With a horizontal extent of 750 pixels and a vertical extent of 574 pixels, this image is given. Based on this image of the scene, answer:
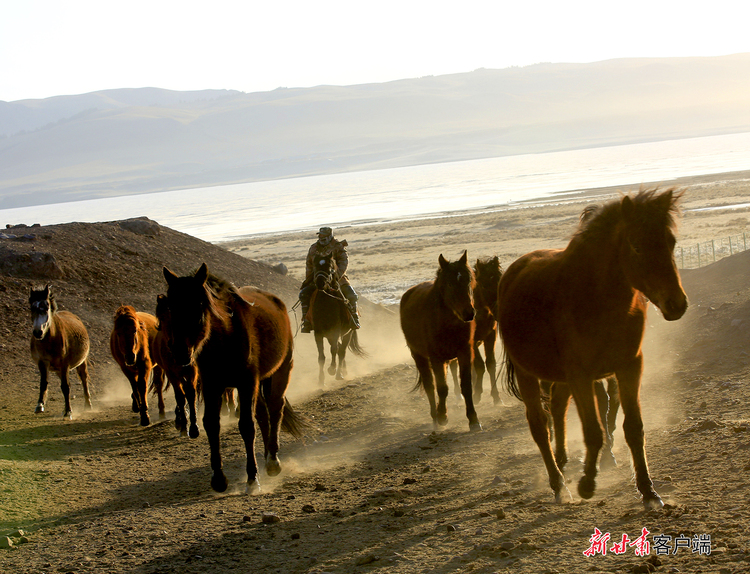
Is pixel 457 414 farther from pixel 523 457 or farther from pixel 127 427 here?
pixel 127 427

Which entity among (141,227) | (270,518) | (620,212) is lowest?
(270,518)

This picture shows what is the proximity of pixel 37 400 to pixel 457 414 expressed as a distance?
910 cm

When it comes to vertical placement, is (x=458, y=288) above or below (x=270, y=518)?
above

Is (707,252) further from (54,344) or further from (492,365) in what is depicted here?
(54,344)

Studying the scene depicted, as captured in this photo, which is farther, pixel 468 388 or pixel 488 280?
pixel 488 280

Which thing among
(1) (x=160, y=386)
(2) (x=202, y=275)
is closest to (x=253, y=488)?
(2) (x=202, y=275)

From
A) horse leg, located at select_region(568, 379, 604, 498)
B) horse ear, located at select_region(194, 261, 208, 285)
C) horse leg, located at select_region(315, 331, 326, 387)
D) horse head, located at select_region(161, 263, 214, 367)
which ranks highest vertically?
horse ear, located at select_region(194, 261, 208, 285)

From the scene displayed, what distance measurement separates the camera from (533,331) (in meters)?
6.32

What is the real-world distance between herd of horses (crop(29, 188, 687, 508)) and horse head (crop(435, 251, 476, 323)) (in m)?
0.02

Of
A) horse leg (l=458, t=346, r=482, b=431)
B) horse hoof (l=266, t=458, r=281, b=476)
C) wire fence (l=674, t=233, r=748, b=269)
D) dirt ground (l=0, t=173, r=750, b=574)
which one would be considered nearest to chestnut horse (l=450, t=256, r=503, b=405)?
dirt ground (l=0, t=173, r=750, b=574)

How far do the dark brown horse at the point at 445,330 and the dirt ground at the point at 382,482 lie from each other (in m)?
0.51

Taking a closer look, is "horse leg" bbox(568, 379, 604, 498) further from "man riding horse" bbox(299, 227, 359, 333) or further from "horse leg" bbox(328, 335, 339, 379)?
"horse leg" bbox(328, 335, 339, 379)

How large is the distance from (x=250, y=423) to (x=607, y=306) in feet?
13.3

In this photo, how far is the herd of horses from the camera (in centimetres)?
545
